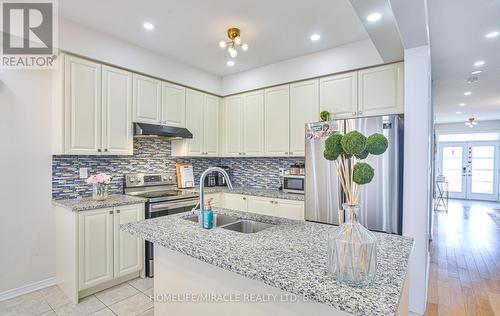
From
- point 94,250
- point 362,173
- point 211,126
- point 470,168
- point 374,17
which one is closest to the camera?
point 362,173

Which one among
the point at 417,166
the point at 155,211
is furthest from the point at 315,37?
the point at 155,211

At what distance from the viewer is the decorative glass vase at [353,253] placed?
0.91m

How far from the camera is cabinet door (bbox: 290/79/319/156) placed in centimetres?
332

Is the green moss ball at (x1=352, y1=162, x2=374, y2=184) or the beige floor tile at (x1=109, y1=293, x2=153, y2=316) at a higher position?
the green moss ball at (x1=352, y1=162, x2=374, y2=184)

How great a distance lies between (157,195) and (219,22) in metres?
2.05

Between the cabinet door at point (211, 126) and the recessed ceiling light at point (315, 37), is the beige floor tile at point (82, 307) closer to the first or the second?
the cabinet door at point (211, 126)

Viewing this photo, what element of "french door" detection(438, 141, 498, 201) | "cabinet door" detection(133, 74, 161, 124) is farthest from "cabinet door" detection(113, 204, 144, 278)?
"french door" detection(438, 141, 498, 201)

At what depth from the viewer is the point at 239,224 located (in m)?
1.99

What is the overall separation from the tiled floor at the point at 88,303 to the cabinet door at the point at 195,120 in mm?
1873

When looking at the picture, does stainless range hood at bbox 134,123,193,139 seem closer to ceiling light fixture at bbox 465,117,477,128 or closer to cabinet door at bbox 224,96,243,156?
cabinet door at bbox 224,96,243,156

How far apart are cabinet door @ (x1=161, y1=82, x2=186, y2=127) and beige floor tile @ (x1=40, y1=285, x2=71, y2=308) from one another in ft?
7.08

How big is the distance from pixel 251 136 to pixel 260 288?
2.87 metres

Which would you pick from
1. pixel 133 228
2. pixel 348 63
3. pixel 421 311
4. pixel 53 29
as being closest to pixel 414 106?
pixel 348 63

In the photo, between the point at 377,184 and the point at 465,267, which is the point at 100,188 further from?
the point at 465,267
